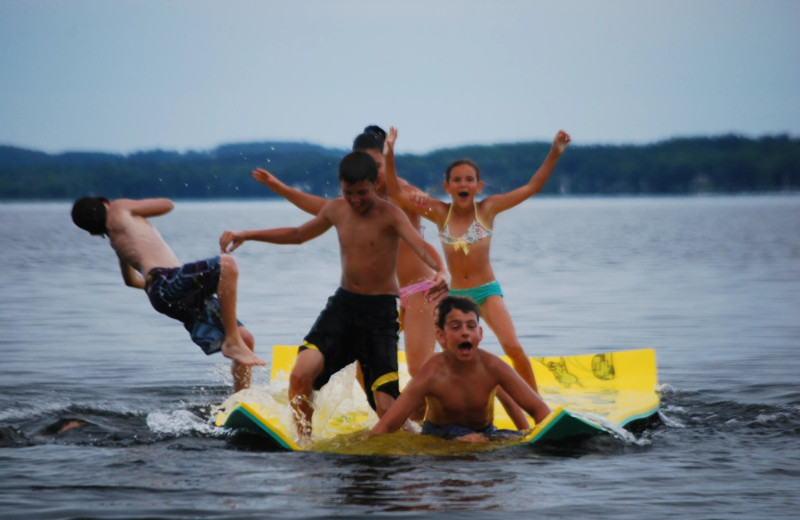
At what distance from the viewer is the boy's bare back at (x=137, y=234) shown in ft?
25.1

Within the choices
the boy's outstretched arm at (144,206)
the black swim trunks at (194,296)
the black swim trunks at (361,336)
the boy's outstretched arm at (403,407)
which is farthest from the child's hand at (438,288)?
the boy's outstretched arm at (144,206)

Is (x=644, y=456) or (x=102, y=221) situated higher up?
(x=102, y=221)

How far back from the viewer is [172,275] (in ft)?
24.7

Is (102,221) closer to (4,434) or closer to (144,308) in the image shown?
(4,434)

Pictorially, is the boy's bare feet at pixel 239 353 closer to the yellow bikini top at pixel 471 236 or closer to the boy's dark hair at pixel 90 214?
the boy's dark hair at pixel 90 214

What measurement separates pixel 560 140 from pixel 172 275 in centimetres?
289

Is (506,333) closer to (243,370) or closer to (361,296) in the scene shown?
(361,296)

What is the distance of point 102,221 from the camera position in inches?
303

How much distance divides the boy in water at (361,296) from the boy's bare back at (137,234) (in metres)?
0.77

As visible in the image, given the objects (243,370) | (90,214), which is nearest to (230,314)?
(243,370)

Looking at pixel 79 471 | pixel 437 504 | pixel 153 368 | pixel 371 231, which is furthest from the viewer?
pixel 153 368

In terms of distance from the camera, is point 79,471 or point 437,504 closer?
point 437,504

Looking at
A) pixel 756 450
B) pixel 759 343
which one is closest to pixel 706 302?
pixel 759 343

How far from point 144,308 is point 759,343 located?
9.04 metres
